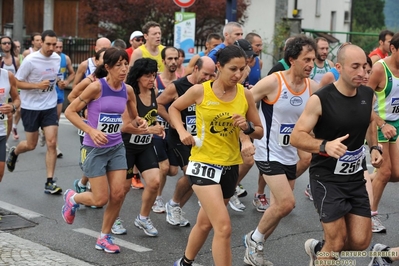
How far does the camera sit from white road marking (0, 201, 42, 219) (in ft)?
29.4

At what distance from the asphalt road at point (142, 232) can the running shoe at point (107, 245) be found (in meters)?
0.06

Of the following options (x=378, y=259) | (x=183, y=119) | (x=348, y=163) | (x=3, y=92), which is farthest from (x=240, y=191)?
(x=348, y=163)

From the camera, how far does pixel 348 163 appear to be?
5945 millimetres

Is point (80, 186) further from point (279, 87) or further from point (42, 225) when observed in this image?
point (279, 87)

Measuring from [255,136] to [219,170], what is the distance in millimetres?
426

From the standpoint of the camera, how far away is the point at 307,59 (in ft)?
23.7

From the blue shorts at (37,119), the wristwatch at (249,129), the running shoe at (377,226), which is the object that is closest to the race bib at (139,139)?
the wristwatch at (249,129)

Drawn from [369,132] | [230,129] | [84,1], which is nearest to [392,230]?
[369,132]

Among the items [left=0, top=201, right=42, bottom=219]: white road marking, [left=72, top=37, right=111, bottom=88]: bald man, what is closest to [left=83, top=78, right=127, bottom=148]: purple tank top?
[left=0, top=201, right=42, bottom=219]: white road marking

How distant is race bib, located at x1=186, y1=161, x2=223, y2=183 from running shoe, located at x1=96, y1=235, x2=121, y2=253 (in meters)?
1.47

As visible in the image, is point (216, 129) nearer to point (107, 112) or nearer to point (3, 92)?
point (107, 112)

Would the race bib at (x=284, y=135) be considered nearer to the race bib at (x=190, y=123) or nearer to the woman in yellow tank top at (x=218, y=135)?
the woman in yellow tank top at (x=218, y=135)

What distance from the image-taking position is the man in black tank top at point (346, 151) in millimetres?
5844

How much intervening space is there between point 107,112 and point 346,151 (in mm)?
2577
